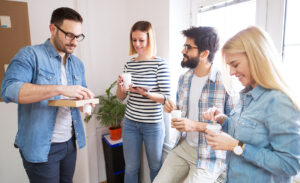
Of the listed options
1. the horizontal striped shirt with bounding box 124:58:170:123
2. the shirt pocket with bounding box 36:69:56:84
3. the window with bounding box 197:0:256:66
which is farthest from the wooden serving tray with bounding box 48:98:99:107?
the window with bounding box 197:0:256:66

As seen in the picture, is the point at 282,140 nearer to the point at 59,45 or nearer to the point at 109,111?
the point at 59,45

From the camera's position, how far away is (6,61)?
179 cm

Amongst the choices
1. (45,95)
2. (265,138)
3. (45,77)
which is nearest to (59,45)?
(45,77)

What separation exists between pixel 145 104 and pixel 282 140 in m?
1.14

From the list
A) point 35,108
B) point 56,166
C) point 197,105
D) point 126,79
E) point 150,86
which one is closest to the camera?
point 35,108

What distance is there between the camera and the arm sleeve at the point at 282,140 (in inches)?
27.6

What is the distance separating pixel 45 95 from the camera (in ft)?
3.33

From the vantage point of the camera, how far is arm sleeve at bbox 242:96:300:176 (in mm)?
700

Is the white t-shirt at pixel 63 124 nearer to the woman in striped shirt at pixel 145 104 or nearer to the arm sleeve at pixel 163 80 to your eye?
the woman in striped shirt at pixel 145 104

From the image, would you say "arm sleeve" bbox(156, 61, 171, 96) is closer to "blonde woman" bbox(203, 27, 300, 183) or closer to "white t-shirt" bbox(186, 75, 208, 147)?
"white t-shirt" bbox(186, 75, 208, 147)

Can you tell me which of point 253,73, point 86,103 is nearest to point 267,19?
point 253,73

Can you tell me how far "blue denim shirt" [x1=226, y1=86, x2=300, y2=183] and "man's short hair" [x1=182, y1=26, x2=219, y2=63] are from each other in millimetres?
534

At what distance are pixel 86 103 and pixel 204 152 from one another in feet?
2.90

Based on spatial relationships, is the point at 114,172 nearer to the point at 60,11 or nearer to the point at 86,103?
the point at 86,103
